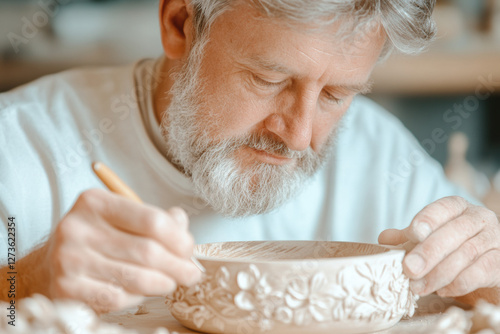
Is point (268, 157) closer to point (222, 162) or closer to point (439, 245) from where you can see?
point (222, 162)

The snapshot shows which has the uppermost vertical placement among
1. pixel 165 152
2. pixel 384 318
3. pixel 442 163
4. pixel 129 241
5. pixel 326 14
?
pixel 326 14

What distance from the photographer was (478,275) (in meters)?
0.83

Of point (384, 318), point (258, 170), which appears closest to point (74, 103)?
point (258, 170)

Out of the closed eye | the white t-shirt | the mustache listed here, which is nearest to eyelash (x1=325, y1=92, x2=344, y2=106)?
the closed eye

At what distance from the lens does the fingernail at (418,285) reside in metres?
0.73

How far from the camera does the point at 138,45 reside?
1.91 meters

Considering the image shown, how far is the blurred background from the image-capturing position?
184cm

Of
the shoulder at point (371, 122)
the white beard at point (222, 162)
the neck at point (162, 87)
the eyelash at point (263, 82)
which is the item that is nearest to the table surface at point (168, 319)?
the white beard at point (222, 162)

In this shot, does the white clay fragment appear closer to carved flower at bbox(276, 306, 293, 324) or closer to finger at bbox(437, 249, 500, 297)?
carved flower at bbox(276, 306, 293, 324)

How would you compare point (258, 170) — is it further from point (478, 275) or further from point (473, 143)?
point (473, 143)

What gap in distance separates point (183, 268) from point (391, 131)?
1087 mm

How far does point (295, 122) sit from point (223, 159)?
16 cm

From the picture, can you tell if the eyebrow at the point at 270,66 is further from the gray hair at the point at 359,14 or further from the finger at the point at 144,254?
the finger at the point at 144,254

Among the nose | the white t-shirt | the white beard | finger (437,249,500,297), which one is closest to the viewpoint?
finger (437,249,500,297)
